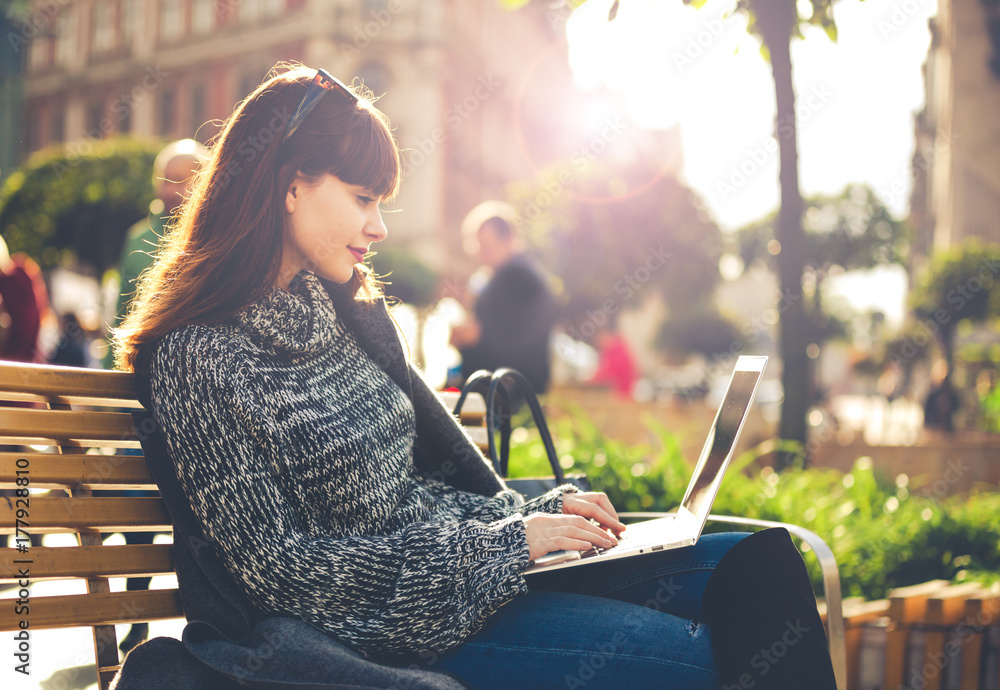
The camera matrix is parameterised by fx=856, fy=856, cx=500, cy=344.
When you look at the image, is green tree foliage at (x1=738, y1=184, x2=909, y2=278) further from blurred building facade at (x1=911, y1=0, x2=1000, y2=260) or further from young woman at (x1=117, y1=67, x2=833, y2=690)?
young woman at (x1=117, y1=67, x2=833, y2=690)

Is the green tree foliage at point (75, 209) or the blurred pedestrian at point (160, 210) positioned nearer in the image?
the blurred pedestrian at point (160, 210)

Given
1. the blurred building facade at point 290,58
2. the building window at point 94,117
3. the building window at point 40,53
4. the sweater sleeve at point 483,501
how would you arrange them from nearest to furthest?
1. the sweater sleeve at point 483,501
2. the blurred building facade at point 290,58
3. the building window at point 94,117
4. the building window at point 40,53

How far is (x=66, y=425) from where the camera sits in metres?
1.50

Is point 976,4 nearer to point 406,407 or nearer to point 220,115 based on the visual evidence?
point 220,115

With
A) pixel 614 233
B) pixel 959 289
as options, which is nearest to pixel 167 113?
pixel 614 233

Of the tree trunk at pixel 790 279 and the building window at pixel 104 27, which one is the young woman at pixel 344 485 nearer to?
the tree trunk at pixel 790 279

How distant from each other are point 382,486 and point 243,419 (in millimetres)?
324

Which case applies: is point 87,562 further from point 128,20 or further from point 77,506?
point 128,20

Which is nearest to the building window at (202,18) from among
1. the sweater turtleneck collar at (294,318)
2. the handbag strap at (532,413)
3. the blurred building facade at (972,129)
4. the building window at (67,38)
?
the building window at (67,38)

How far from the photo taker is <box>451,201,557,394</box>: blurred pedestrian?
489cm

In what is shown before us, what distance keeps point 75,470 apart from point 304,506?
40 cm

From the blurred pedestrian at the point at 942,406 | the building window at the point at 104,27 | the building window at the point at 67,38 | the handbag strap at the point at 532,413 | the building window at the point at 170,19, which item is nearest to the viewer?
the handbag strap at the point at 532,413

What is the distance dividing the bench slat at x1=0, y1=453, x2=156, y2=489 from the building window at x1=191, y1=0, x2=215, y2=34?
3296cm

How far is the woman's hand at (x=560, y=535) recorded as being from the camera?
154cm
